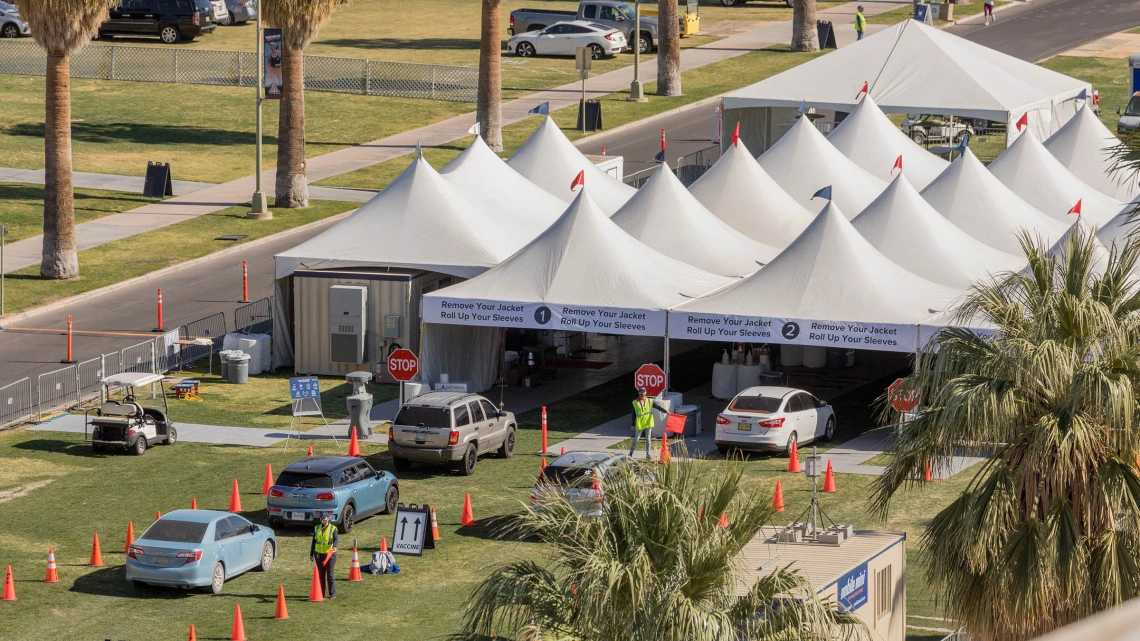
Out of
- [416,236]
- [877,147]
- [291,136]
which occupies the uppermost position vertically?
[877,147]

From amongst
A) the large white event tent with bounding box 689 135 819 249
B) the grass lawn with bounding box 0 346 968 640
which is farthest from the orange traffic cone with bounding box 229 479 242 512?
the large white event tent with bounding box 689 135 819 249

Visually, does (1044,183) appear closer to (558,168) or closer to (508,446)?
(558,168)

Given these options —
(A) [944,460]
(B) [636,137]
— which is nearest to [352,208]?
(B) [636,137]

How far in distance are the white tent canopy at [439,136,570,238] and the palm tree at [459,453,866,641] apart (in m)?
26.5

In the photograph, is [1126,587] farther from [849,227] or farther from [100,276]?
[100,276]

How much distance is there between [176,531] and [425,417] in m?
6.68

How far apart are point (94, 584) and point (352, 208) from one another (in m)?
29.9

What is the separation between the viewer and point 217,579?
23.5m

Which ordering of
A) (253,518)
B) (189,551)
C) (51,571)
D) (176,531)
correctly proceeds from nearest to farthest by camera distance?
(189,551) → (176,531) → (51,571) → (253,518)

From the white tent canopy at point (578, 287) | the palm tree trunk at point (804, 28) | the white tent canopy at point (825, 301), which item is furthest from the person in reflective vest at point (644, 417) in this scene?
the palm tree trunk at point (804, 28)

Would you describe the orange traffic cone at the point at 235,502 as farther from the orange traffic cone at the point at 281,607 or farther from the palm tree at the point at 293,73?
the palm tree at the point at 293,73

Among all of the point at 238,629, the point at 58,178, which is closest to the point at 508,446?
the point at 238,629

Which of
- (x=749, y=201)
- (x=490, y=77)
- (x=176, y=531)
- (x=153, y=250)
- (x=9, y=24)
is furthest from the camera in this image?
(x=9, y=24)

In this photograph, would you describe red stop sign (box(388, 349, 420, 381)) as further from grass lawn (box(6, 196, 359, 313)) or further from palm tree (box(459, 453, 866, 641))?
palm tree (box(459, 453, 866, 641))
